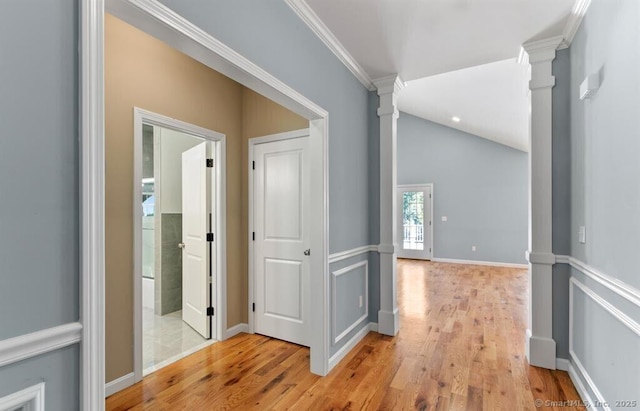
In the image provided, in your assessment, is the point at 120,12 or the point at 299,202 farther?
the point at 299,202

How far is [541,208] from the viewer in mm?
2527

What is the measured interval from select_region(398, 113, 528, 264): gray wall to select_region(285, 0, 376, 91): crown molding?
219 inches

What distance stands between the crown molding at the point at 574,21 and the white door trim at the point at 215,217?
301 centimetres

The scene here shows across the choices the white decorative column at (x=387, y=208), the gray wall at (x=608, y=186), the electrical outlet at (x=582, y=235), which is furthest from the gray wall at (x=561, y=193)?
the white decorative column at (x=387, y=208)

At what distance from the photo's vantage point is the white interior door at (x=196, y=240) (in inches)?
123

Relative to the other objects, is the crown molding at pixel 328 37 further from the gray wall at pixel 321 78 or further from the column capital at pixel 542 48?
the column capital at pixel 542 48

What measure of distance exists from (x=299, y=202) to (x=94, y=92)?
210cm

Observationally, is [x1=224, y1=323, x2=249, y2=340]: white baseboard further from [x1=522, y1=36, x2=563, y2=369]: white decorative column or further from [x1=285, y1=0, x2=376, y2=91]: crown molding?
[x1=285, y1=0, x2=376, y2=91]: crown molding

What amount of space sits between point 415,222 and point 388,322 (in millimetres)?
5695

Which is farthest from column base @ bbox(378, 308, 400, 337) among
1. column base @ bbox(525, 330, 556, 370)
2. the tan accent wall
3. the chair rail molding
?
the chair rail molding

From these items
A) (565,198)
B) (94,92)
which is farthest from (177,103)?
(565,198)

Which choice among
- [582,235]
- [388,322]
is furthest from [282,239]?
[582,235]

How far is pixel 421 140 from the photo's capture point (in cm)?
844

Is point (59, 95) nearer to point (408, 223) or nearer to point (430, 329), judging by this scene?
point (430, 329)
